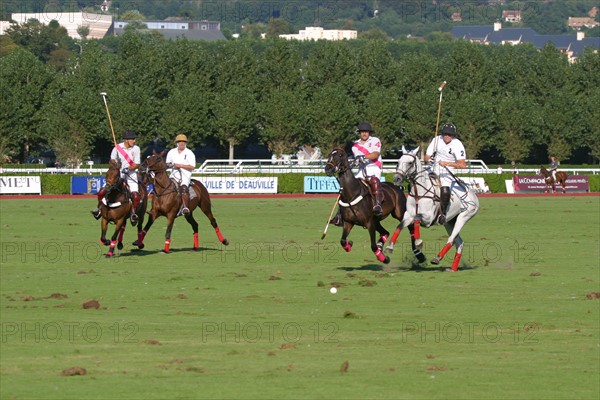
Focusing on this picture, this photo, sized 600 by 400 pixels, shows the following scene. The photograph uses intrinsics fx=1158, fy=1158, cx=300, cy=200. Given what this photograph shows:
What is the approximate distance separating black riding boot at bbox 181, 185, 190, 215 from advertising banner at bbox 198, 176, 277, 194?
25528mm

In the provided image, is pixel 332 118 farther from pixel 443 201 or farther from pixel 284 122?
pixel 443 201

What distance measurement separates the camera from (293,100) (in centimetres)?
7969

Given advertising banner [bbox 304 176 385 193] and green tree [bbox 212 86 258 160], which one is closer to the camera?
advertising banner [bbox 304 176 385 193]

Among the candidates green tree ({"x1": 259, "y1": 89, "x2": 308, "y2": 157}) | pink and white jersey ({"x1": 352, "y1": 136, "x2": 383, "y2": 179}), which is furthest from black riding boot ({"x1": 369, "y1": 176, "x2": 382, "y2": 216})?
green tree ({"x1": 259, "y1": 89, "x2": 308, "y2": 157})

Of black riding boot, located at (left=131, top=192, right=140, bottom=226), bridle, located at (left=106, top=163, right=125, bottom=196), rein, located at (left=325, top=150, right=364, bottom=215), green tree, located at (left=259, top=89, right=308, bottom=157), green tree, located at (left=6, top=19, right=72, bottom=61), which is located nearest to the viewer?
rein, located at (left=325, top=150, right=364, bottom=215)

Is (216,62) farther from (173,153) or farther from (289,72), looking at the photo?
(173,153)

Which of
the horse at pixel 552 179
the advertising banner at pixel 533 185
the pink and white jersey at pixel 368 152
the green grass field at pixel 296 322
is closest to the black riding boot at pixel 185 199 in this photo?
the green grass field at pixel 296 322

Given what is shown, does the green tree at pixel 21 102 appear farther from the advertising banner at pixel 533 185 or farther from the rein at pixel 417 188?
the rein at pixel 417 188

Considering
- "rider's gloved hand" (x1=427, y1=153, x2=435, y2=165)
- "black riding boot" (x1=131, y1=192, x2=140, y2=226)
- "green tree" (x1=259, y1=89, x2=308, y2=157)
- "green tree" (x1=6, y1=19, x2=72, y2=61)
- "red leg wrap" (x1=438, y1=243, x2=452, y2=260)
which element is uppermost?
"green tree" (x1=6, y1=19, x2=72, y2=61)

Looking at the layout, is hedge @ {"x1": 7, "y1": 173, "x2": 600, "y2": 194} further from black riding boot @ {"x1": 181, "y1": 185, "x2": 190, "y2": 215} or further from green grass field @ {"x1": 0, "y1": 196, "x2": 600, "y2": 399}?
black riding boot @ {"x1": 181, "y1": 185, "x2": 190, "y2": 215}

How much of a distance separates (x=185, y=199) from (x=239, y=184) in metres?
26.4

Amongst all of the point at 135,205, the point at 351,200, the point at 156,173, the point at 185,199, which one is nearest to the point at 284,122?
the point at 185,199

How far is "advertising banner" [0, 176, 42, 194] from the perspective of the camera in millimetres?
46125

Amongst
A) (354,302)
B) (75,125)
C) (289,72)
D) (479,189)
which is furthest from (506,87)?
(354,302)
